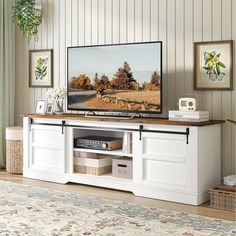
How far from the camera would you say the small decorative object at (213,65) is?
4.46m

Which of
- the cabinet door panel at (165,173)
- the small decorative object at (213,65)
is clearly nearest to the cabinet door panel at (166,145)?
the cabinet door panel at (165,173)

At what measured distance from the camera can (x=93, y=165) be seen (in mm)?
4949

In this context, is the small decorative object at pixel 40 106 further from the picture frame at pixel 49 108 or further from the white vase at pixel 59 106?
the white vase at pixel 59 106

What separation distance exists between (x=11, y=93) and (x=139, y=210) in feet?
9.80

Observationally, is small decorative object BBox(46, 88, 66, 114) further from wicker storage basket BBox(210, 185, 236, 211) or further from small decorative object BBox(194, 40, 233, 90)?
wicker storage basket BBox(210, 185, 236, 211)

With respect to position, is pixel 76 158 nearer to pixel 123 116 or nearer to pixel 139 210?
pixel 123 116

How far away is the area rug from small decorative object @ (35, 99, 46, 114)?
4.82 feet

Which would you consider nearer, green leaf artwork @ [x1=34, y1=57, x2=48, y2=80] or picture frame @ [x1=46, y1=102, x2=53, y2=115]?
picture frame @ [x1=46, y1=102, x2=53, y2=115]

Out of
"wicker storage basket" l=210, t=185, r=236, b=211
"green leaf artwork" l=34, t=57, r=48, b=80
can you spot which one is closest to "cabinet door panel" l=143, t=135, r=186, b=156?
"wicker storage basket" l=210, t=185, r=236, b=211

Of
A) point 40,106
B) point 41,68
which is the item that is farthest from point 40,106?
point 41,68

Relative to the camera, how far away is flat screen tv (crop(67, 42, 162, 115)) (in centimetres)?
460

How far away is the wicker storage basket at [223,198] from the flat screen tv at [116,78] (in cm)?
100

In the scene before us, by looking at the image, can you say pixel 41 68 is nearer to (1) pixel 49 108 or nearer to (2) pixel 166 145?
(1) pixel 49 108

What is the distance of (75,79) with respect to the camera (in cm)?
522
